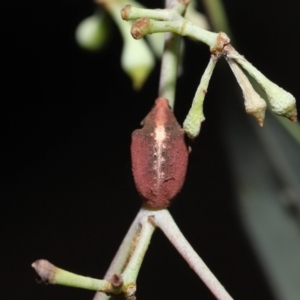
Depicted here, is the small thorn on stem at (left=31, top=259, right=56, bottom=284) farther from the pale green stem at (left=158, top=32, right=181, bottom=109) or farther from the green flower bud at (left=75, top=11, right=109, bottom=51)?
the green flower bud at (left=75, top=11, right=109, bottom=51)

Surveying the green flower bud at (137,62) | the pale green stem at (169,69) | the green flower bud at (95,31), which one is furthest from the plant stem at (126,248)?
the green flower bud at (95,31)

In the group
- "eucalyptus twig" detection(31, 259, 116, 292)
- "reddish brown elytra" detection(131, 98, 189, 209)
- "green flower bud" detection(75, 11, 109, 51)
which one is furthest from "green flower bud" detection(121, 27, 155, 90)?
"eucalyptus twig" detection(31, 259, 116, 292)

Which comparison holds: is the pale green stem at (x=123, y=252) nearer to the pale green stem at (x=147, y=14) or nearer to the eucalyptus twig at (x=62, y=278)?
the eucalyptus twig at (x=62, y=278)

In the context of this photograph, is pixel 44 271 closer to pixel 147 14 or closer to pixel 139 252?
pixel 139 252

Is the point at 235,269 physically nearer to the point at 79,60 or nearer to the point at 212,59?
the point at 79,60

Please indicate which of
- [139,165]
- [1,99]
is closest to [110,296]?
[139,165]

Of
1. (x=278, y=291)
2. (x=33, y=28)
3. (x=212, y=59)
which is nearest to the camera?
(x=212, y=59)

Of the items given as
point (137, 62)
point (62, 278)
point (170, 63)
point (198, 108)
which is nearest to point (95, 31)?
point (137, 62)
